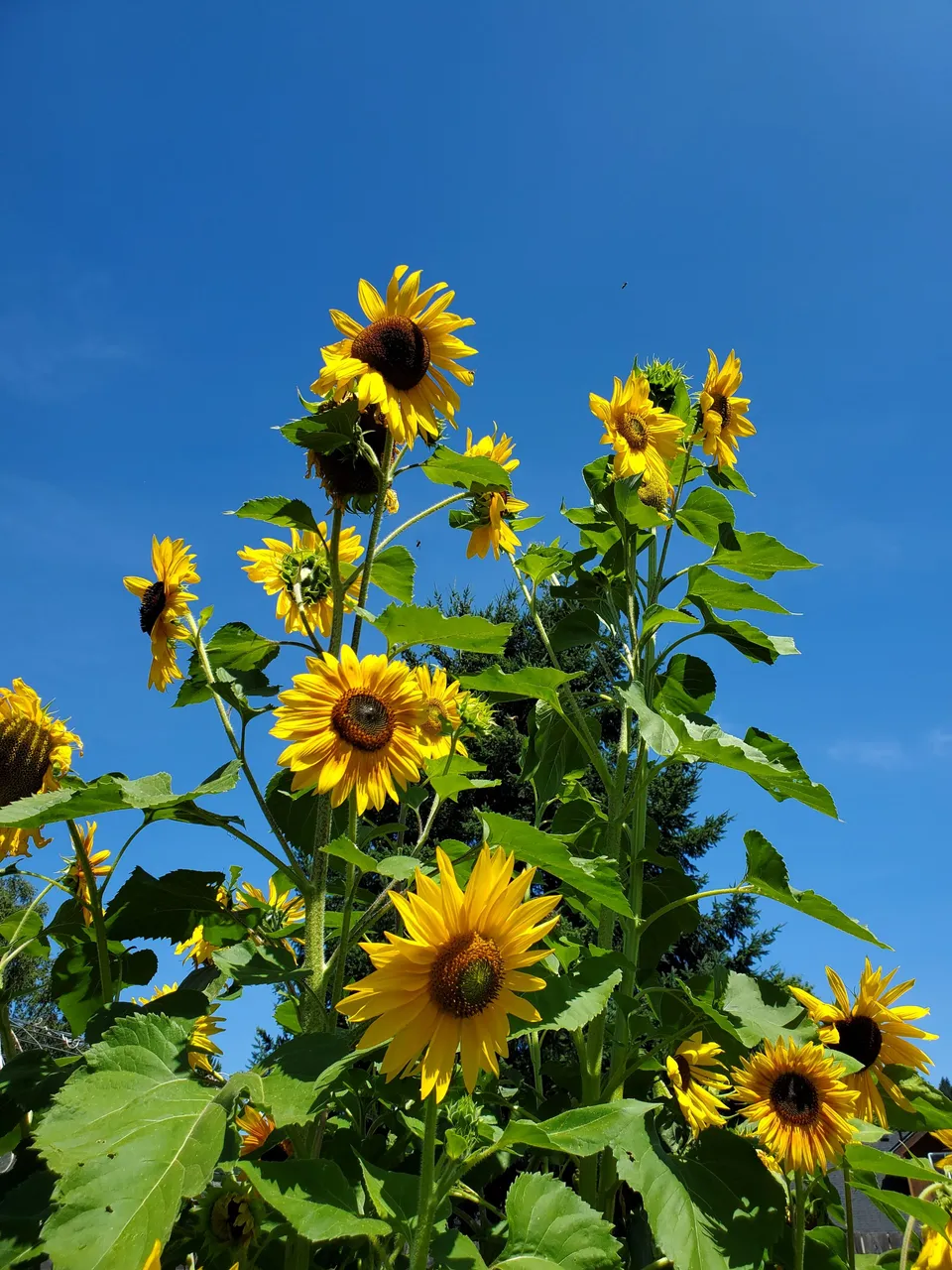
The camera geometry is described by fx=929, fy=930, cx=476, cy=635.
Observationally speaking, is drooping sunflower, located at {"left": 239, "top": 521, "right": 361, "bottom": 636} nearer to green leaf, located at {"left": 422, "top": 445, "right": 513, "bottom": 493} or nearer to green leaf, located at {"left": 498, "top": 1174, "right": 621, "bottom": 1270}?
green leaf, located at {"left": 422, "top": 445, "right": 513, "bottom": 493}

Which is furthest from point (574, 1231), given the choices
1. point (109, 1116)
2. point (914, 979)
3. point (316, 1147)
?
point (914, 979)

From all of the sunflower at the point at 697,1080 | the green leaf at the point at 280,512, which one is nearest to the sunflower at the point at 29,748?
the green leaf at the point at 280,512

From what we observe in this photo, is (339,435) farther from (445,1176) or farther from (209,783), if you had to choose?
(445,1176)

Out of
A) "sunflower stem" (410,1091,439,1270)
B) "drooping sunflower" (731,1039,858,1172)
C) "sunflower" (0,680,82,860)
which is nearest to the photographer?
"sunflower stem" (410,1091,439,1270)

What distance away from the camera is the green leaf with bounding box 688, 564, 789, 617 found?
2539 millimetres

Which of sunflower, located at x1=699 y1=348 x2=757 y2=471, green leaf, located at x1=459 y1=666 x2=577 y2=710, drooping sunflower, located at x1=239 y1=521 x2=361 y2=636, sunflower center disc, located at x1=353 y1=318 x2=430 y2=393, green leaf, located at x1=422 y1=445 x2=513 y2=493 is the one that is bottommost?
green leaf, located at x1=459 y1=666 x2=577 y2=710

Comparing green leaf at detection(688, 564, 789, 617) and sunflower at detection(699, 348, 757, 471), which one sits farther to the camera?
sunflower at detection(699, 348, 757, 471)

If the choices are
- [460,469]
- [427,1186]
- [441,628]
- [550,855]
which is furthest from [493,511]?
[427,1186]

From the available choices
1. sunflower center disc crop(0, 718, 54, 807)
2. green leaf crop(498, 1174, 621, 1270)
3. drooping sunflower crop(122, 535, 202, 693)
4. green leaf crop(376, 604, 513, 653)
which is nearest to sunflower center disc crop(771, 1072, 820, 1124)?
green leaf crop(498, 1174, 621, 1270)

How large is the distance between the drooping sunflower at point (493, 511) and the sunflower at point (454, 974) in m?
1.19

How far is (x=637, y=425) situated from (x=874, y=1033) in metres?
1.85

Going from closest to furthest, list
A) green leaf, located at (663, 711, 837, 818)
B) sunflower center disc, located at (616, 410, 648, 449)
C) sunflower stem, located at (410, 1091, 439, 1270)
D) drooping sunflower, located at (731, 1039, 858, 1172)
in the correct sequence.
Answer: sunflower stem, located at (410, 1091, 439, 1270), green leaf, located at (663, 711, 837, 818), drooping sunflower, located at (731, 1039, 858, 1172), sunflower center disc, located at (616, 410, 648, 449)

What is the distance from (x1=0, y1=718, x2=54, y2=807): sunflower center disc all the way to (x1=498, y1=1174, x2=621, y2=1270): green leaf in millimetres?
1491

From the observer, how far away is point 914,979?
2557 mm
